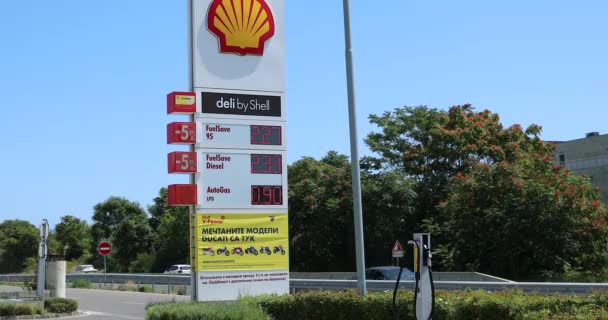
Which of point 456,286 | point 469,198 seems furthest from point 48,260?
point 469,198

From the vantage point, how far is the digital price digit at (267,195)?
57.8ft

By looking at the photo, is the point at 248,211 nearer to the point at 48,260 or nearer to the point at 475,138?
the point at 48,260

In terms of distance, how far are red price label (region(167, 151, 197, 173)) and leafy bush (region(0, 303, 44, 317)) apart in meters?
9.36

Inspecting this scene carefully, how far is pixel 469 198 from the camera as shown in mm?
38094

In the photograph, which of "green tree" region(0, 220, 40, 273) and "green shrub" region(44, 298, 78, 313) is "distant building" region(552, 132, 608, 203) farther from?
"green tree" region(0, 220, 40, 273)

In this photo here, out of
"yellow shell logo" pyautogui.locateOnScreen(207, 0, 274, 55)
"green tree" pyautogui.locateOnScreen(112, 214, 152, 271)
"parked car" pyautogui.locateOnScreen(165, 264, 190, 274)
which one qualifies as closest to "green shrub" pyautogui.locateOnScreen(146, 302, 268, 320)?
"yellow shell logo" pyautogui.locateOnScreen(207, 0, 274, 55)

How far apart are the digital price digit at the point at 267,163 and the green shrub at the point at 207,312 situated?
3.82m

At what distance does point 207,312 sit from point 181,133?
4671mm

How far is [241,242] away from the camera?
17.4 metres

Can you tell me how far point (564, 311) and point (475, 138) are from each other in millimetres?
34308

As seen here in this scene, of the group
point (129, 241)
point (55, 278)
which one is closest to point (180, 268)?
point (129, 241)

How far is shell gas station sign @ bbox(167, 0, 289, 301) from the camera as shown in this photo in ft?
55.4

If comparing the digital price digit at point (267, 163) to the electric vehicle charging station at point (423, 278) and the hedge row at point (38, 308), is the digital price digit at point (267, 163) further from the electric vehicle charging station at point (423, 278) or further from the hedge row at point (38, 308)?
the hedge row at point (38, 308)

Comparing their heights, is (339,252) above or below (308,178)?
below
